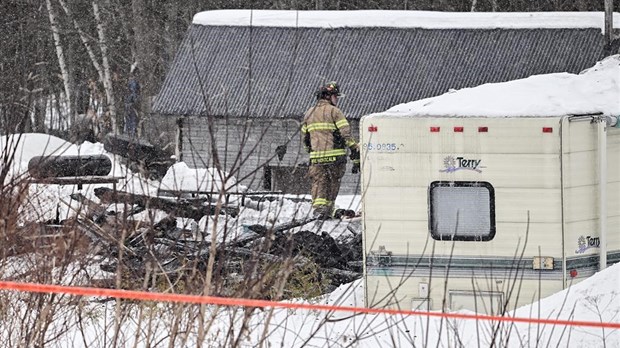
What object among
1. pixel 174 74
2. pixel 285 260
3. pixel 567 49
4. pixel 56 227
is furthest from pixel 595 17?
pixel 285 260

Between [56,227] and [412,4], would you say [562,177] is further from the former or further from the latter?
[412,4]

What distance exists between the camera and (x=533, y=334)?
8.47 meters

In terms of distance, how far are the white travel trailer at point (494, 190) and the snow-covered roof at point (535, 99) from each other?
0.05 ft

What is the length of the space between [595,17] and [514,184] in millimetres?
12588

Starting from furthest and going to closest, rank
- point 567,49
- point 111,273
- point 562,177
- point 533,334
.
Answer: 1. point 567,49
2. point 111,273
3. point 562,177
4. point 533,334

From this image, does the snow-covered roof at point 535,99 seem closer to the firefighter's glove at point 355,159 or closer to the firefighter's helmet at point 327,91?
the firefighter's glove at point 355,159

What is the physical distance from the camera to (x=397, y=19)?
23.5 m

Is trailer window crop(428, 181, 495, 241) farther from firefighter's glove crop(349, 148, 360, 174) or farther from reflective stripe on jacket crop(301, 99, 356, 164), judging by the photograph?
reflective stripe on jacket crop(301, 99, 356, 164)

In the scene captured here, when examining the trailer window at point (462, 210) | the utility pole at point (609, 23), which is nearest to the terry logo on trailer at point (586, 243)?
the trailer window at point (462, 210)

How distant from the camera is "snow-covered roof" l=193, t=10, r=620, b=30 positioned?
23016mm

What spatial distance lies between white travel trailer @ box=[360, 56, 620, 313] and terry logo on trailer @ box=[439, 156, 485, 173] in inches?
0.4

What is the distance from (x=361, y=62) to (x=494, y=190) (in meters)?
12.5

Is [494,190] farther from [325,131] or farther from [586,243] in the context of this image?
[325,131]

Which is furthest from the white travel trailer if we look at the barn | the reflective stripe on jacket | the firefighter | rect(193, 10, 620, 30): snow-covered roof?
rect(193, 10, 620, 30): snow-covered roof
